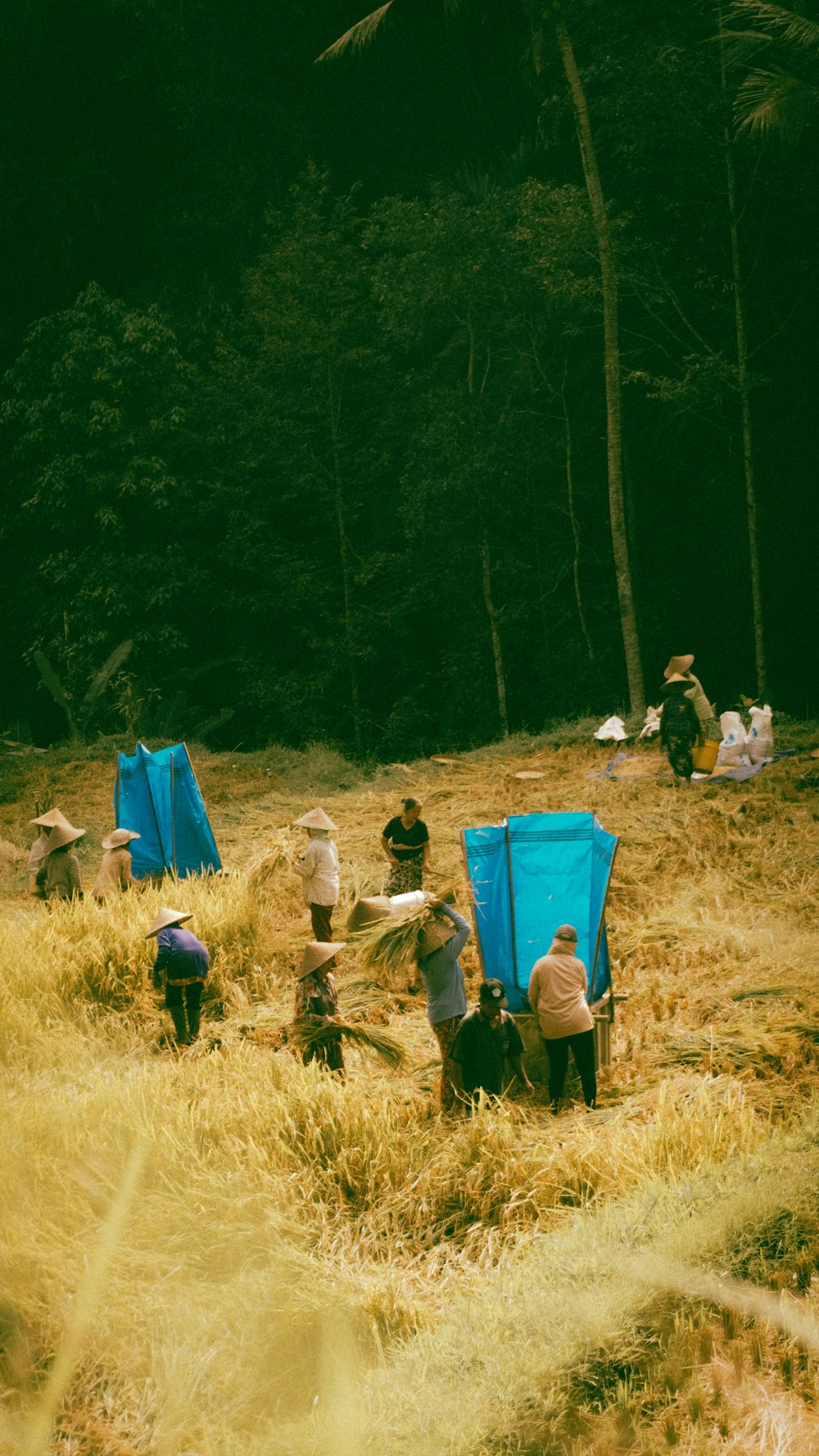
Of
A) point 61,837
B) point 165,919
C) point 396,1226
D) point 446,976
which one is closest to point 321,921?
point 165,919

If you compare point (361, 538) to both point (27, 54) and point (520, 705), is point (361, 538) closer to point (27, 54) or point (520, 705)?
point (520, 705)

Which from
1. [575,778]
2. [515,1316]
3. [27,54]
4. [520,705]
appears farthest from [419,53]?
[515,1316]

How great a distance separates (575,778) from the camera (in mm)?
13156

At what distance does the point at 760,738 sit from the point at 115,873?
6.60 m

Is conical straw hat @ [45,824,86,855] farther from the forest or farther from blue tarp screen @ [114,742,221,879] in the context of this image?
the forest

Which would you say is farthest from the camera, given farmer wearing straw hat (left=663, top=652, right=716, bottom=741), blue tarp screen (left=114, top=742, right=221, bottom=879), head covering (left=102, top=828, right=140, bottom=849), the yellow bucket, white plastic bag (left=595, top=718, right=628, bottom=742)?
white plastic bag (left=595, top=718, right=628, bottom=742)

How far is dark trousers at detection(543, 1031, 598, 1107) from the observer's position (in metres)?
6.20

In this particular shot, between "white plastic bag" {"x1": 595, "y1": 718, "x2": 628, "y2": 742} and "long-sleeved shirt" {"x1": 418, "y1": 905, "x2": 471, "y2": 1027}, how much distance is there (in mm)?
8686

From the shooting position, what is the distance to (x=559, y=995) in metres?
6.15

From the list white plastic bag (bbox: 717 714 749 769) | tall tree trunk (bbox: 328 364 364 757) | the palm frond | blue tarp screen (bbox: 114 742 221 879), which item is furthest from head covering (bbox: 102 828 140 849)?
the palm frond

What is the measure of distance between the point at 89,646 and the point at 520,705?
7263mm

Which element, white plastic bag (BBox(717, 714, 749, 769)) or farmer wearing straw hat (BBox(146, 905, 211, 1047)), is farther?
white plastic bag (BBox(717, 714, 749, 769))

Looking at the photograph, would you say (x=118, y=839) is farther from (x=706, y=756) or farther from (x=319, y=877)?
(x=706, y=756)

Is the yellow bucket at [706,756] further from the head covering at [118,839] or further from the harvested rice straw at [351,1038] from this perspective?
the harvested rice straw at [351,1038]
